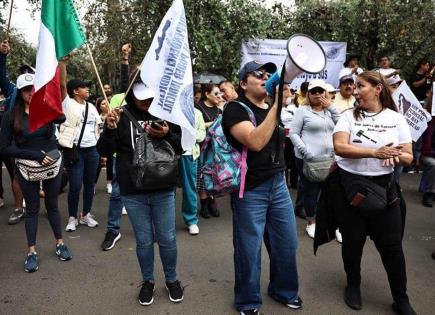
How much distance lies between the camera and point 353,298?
10.7 ft

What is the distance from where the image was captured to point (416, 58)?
30.5 ft

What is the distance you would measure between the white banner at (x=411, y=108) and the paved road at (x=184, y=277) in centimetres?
130

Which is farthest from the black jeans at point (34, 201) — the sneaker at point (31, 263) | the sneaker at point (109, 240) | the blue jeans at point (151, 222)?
the blue jeans at point (151, 222)

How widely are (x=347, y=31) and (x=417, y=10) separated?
1.49 m

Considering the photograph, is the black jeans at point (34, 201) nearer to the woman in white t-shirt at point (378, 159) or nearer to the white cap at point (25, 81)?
the white cap at point (25, 81)

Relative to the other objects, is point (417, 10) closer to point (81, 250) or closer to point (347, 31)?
point (347, 31)

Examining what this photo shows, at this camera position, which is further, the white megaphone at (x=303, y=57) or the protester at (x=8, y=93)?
the protester at (x=8, y=93)

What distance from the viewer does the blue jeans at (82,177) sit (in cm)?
485

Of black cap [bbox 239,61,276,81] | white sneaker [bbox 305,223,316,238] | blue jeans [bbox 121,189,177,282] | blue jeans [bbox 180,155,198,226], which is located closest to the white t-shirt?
black cap [bbox 239,61,276,81]

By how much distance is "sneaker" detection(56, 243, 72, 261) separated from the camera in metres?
4.07

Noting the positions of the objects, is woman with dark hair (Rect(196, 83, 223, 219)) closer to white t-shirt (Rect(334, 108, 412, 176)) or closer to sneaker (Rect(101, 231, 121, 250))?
sneaker (Rect(101, 231, 121, 250))

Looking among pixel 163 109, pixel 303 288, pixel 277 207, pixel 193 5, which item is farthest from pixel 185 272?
pixel 193 5

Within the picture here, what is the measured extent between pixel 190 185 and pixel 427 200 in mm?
3719

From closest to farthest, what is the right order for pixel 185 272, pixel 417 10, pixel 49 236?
pixel 185 272 → pixel 49 236 → pixel 417 10
